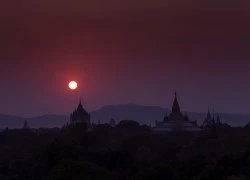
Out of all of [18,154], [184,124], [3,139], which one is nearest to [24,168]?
[18,154]

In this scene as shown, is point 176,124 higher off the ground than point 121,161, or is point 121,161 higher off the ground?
point 176,124

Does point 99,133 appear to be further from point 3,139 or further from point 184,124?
point 184,124

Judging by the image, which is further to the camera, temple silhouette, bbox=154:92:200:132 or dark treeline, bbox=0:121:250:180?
temple silhouette, bbox=154:92:200:132

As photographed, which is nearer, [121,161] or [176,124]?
[121,161]

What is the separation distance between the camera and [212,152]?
100625mm

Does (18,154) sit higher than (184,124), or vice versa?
(184,124)

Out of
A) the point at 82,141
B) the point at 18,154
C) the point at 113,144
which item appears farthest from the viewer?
the point at 113,144

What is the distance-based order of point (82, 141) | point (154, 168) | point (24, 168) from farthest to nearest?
point (82, 141) < point (24, 168) < point (154, 168)

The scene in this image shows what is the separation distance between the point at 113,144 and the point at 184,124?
173ft

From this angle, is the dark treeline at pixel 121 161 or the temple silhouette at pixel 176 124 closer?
the dark treeline at pixel 121 161

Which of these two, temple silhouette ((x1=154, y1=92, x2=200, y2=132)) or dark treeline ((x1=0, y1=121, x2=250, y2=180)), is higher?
temple silhouette ((x1=154, y1=92, x2=200, y2=132))

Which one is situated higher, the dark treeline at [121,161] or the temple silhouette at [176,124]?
the temple silhouette at [176,124]

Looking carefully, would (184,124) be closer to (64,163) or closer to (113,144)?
(113,144)

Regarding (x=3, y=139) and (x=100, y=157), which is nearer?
(x=100, y=157)
